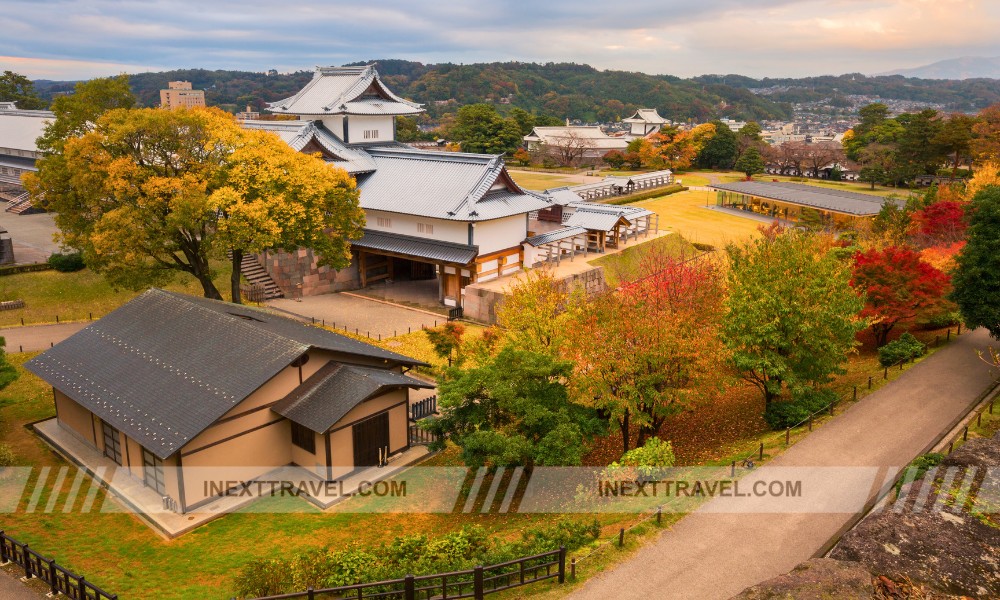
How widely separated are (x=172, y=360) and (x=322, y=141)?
22.3 meters

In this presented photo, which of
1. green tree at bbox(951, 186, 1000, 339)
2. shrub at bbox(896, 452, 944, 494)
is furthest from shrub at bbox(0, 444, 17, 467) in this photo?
green tree at bbox(951, 186, 1000, 339)

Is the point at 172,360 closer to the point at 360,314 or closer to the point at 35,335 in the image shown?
the point at 35,335

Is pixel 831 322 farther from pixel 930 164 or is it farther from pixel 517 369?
pixel 930 164

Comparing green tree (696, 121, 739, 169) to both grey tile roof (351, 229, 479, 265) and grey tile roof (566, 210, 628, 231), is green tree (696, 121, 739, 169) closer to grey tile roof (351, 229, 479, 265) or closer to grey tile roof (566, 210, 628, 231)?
grey tile roof (566, 210, 628, 231)

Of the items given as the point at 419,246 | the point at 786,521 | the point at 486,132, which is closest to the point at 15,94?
the point at 486,132

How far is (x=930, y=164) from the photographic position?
6888cm

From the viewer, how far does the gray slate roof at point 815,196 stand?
53.4 metres

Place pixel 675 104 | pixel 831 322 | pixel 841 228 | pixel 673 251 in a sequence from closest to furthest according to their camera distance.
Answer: pixel 831 322, pixel 673 251, pixel 841 228, pixel 675 104

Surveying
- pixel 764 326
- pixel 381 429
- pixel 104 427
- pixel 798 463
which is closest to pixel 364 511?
pixel 381 429

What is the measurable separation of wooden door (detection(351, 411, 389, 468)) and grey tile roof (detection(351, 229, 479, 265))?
15214 millimetres

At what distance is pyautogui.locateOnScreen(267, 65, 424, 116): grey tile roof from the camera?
41.5 m

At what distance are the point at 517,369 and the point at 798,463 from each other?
7759 mm

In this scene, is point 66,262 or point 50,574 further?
point 66,262

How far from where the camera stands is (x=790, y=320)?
2088 centimetres
